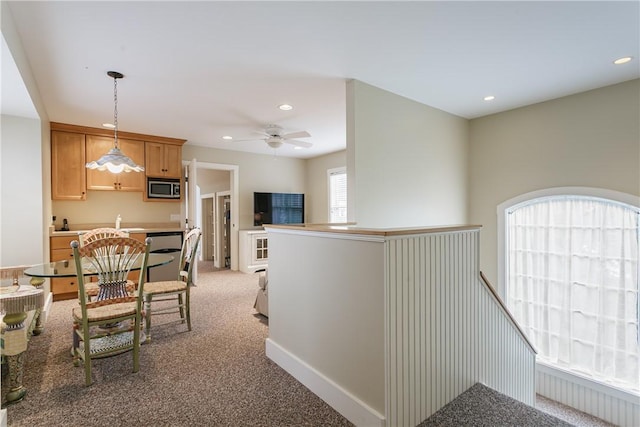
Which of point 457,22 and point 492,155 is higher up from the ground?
point 457,22

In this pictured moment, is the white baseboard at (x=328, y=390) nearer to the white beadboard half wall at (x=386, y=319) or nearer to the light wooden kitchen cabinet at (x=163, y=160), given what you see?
the white beadboard half wall at (x=386, y=319)

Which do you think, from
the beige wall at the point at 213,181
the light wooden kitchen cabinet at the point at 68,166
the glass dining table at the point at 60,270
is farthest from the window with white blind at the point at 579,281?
the light wooden kitchen cabinet at the point at 68,166

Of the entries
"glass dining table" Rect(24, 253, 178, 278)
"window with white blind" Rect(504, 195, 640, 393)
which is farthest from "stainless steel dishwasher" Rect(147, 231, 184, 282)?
"window with white blind" Rect(504, 195, 640, 393)

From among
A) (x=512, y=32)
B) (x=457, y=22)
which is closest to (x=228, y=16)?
(x=457, y=22)

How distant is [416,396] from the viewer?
1.78 m

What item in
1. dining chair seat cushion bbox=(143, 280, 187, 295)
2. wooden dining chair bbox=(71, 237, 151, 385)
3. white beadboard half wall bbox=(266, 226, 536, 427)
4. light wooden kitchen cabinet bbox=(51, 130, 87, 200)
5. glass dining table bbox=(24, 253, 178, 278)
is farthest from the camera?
light wooden kitchen cabinet bbox=(51, 130, 87, 200)

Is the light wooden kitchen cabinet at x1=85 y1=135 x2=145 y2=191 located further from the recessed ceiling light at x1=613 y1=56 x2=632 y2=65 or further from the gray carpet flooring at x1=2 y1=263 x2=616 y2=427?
the recessed ceiling light at x1=613 y1=56 x2=632 y2=65

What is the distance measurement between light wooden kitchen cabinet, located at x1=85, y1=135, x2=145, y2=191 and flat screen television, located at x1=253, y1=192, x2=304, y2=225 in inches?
90.1

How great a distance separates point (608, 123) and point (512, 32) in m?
2.08

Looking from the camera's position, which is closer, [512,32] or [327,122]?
[512,32]

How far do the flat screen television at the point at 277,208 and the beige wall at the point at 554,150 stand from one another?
3848 mm

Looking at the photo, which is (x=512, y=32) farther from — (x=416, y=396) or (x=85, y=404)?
(x=85, y=404)

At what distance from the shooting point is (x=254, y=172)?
6797 millimetres

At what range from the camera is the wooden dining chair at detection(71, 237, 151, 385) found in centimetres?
219
